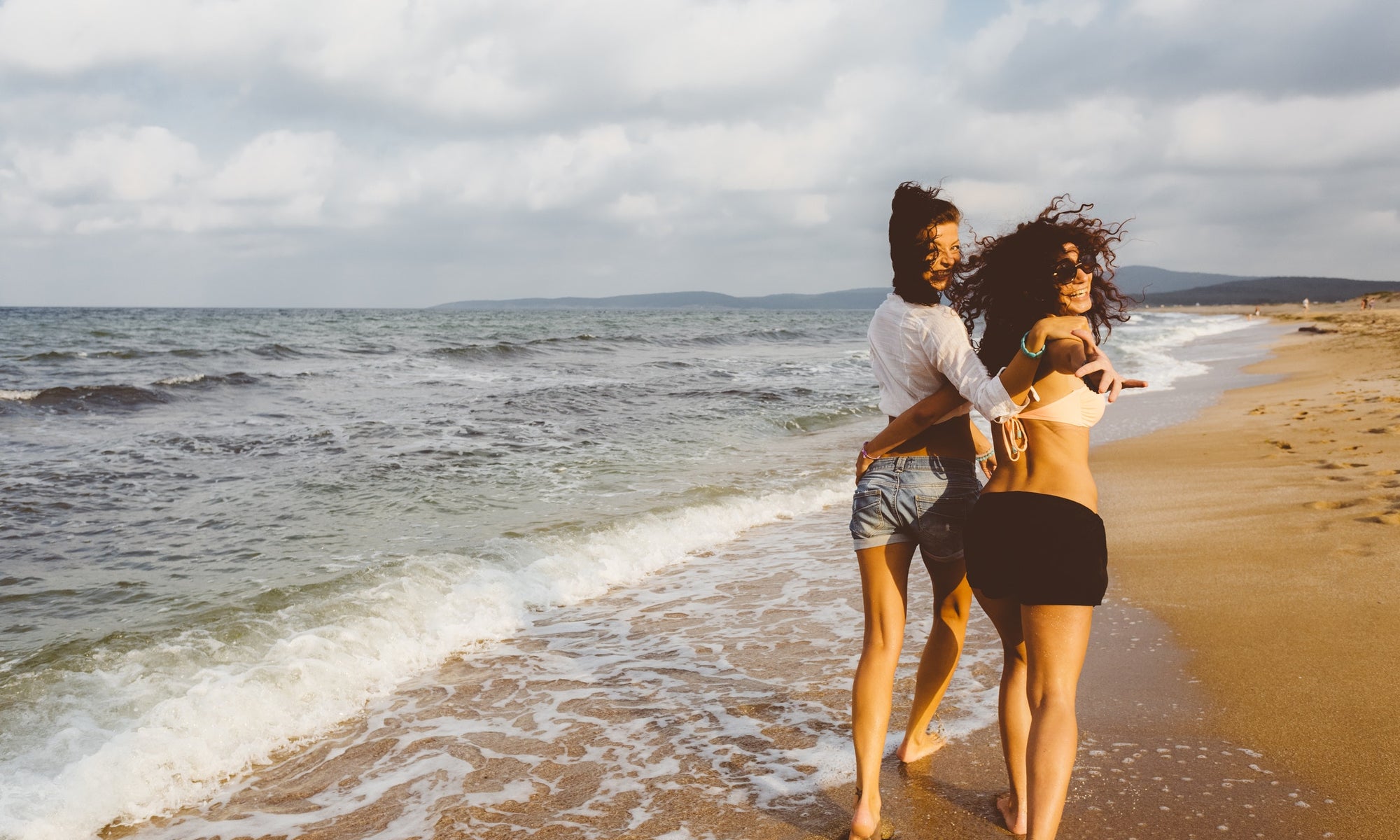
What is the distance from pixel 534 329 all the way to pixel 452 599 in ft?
161

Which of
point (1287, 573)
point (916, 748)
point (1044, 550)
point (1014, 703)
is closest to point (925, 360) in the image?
point (1044, 550)

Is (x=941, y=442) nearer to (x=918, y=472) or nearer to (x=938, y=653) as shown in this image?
(x=918, y=472)

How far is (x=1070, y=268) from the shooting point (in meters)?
2.66

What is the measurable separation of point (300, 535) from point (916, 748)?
19.5ft

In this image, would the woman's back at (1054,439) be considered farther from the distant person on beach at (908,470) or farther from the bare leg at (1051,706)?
the bare leg at (1051,706)

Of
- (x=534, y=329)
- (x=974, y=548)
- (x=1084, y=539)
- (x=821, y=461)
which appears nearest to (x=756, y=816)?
(x=974, y=548)

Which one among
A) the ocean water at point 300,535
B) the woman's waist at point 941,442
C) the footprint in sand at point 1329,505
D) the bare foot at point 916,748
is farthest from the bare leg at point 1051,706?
the footprint in sand at point 1329,505


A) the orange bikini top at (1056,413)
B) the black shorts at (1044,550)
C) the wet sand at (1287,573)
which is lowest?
the wet sand at (1287,573)

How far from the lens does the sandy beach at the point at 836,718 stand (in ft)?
10.7

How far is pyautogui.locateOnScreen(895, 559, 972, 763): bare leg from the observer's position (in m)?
3.21

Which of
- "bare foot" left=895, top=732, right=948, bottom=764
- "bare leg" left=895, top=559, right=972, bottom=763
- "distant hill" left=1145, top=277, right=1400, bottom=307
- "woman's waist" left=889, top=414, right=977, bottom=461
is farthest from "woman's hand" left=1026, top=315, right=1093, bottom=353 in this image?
"distant hill" left=1145, top=277, right=1400, bottom=307

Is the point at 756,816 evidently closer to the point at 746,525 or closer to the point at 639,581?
the point at 639,581

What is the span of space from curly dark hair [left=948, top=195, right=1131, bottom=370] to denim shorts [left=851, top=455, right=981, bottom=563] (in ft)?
1.31

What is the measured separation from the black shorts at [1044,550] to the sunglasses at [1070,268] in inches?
25.7
